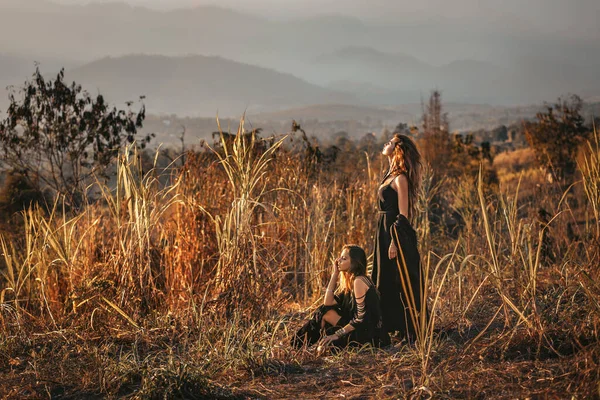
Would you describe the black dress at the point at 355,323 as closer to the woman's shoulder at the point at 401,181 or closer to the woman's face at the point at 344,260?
the woman's face at the point at 344,260

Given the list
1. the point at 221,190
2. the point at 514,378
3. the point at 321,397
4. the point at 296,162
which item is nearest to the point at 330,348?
the point at 321,397

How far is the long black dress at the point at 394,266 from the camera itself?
460 centimetres

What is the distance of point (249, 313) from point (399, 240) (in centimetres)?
124

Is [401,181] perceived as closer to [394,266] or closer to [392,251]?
[392,251]

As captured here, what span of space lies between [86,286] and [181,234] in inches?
39.4

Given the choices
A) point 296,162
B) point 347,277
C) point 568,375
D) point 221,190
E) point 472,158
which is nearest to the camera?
point 568,375

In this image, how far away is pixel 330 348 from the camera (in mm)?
4375

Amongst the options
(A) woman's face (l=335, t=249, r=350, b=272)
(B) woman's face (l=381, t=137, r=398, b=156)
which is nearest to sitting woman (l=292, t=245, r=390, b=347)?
(A) woman's face (l=335, t=249, r=350, b=272)

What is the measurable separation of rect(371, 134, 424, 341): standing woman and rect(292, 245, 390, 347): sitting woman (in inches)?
7.9

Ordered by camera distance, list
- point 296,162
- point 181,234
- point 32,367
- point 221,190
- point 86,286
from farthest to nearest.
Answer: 1. point 296,162
2. point 221,190
3. point 181,234
4. point 86,286
5. point 32,367

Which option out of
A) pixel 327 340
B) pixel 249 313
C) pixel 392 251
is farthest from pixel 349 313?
pixel 249 313

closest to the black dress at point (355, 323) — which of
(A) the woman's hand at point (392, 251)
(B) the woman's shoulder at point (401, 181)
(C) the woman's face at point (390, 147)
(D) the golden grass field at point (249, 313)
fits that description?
(D) the golden grass field at point (249, 313)

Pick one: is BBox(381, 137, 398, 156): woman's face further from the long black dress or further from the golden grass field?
the golden grass field

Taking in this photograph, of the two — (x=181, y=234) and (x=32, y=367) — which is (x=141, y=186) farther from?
(x=32, y=367)
